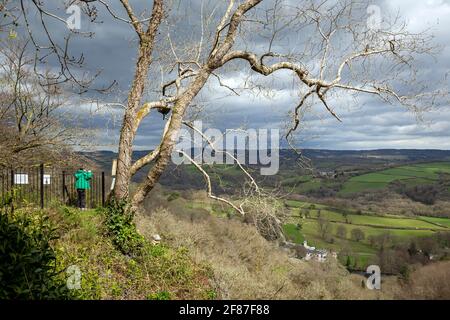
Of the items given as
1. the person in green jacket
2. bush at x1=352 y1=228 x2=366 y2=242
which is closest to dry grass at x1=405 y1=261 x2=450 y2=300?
bush at x1=352 y1=228 x2=366 y2=242

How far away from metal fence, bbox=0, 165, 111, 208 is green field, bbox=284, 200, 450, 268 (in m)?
38.5

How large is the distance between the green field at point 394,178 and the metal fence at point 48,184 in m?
67.4

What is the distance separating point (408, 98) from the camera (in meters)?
12.6

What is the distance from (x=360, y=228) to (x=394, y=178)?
22516mm

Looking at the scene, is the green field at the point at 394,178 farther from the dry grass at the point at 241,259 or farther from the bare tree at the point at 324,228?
the dry grass at the point at 241,259

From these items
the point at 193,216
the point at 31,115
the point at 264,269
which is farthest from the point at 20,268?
the point at 193,216

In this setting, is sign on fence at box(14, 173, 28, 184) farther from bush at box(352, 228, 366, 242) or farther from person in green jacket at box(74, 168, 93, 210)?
bush at box(352, 228, 366, 242)

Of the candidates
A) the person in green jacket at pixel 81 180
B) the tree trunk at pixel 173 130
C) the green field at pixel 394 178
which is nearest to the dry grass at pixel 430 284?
the person in green jacket at pixel 81 180

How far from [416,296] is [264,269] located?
18237mm

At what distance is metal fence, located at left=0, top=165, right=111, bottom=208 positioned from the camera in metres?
15.2

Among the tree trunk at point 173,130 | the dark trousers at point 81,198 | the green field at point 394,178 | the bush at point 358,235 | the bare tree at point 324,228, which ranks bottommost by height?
the bush at point 358,235

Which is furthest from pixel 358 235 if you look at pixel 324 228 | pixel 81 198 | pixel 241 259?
pixel 81 198

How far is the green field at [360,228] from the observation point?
2314 inches

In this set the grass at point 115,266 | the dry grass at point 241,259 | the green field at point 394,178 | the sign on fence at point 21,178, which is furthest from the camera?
the green field at point 394,178
